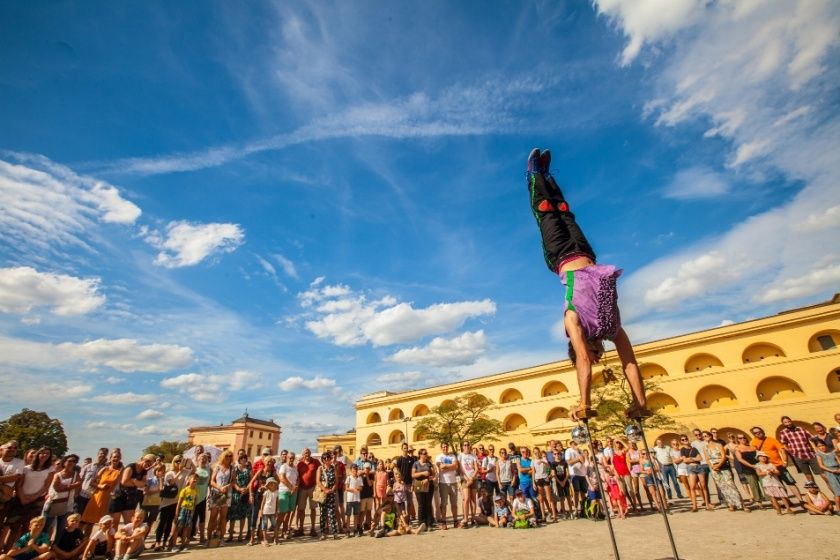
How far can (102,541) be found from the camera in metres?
7.09

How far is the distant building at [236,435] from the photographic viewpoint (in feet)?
249

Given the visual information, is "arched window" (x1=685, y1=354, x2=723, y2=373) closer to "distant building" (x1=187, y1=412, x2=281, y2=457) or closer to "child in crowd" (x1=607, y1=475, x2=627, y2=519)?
"child in crowd" (x1=607, y1=475, x2=627, y2=519)

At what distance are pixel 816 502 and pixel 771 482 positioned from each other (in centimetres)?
74

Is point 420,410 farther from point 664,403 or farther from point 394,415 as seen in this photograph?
point 664,403

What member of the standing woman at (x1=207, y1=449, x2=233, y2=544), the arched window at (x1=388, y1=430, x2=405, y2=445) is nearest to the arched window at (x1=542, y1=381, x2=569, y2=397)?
the arched window at (x1=388, y1=430, x2=405, y2=445)

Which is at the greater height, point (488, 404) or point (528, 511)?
point (488, 404)

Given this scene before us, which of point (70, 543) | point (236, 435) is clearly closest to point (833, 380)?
point (70, 543)

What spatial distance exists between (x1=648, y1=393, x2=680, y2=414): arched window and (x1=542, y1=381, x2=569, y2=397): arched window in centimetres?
808

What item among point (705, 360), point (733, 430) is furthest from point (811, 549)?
point (705, 360)

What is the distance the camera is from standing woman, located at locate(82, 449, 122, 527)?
24.8 feet

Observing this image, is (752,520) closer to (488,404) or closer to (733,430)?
(733,430)

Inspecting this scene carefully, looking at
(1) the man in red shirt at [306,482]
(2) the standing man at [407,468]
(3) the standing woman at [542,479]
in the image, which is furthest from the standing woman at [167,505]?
(3) the standing woman at [542,479]

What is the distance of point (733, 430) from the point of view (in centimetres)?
3100

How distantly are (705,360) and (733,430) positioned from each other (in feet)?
19.6
